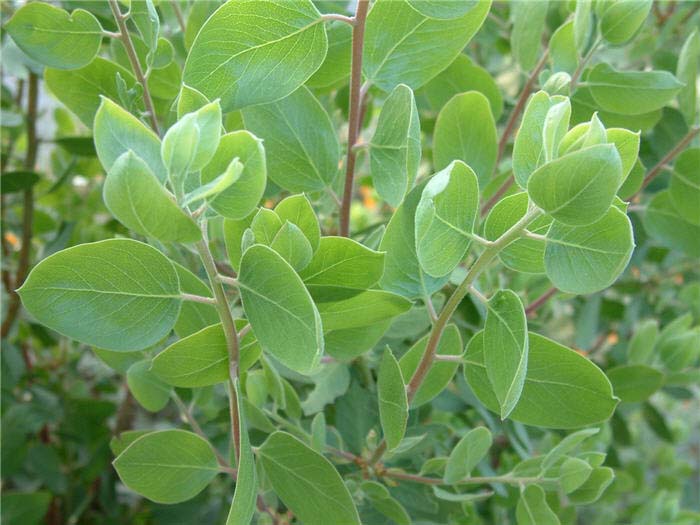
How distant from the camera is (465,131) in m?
0.54

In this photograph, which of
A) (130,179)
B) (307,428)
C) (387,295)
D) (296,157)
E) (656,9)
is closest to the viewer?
(130,179)

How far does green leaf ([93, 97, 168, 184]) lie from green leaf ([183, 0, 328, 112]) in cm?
8

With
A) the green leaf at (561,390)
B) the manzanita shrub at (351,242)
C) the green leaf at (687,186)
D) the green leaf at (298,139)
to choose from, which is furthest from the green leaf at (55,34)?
the green leaf at (687,186)

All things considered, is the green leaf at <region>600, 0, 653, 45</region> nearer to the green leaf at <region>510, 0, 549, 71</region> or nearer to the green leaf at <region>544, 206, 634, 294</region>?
the green leaf at <region>510, 0, 549, 71</region>

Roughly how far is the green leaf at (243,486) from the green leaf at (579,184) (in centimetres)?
18

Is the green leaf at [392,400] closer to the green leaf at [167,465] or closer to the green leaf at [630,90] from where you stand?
the green leaf at [167,465]

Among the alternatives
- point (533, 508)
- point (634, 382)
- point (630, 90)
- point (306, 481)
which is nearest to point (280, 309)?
point (306, 481)

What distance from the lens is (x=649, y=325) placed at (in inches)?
30.6

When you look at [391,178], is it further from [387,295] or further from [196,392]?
[196,392]

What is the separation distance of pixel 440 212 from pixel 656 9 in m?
0.74

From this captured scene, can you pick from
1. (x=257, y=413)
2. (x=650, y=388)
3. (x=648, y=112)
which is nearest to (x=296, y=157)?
(x=257, y=413)

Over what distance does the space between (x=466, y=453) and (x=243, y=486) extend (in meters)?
0.17

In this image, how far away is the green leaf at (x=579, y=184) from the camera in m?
0.32

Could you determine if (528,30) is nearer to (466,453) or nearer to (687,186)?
(687,186)
